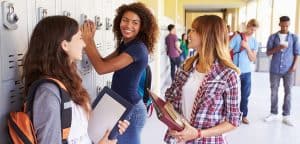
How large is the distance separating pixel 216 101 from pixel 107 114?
0.48 meters

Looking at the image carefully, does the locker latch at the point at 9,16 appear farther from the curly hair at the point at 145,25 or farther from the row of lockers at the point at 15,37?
the curly hair at the point at 145,25

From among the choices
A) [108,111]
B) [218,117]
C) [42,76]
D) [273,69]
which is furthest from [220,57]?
[273,69]

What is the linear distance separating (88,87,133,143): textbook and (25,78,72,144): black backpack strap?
0.28 meters

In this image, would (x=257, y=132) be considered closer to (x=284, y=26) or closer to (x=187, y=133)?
(x=284, y=26)

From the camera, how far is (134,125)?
1891 millimetres

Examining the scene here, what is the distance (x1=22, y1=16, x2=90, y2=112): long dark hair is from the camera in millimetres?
1141

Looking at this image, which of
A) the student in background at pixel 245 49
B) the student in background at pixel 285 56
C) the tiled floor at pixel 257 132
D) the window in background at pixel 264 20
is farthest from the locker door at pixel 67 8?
the window in background at pixel 264 20

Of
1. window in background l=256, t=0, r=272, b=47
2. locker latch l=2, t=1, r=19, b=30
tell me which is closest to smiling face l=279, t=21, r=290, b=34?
locker latch l=2, t=1, r=19, b=30

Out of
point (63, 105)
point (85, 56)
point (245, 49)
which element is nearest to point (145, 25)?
point (85, 56)

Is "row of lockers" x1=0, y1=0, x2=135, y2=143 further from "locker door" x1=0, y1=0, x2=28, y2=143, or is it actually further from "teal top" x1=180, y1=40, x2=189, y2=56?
"teal top" x1=180, y1=40, x2=189, y2=56

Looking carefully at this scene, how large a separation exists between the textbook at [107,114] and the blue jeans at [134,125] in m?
0.43

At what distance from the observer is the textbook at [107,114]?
4.52 ft

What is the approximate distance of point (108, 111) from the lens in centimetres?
142

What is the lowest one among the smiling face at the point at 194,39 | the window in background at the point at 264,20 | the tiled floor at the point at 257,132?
the tiled floor at the point at 257,132
